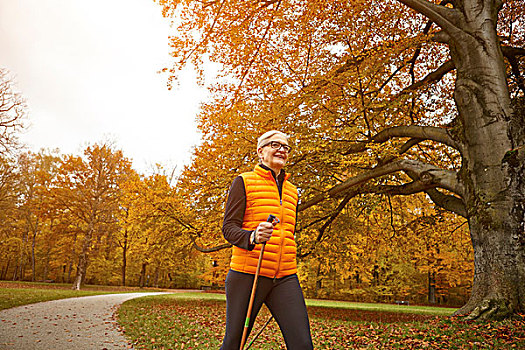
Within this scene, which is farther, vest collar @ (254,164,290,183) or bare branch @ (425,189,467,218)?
bare branch @ (425,189,467,218)

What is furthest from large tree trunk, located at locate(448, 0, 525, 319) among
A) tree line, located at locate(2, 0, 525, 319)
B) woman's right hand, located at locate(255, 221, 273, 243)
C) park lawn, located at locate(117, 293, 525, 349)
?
woman's right hand, located at locate(255, 221, 273, 243)

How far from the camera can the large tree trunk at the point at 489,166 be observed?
240 inches

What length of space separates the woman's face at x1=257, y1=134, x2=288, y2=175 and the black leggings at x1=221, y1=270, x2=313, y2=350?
0.78 meters

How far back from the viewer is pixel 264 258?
7.64 ft

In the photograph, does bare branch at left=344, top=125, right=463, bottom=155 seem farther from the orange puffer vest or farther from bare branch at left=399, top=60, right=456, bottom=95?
the orange puffer vest

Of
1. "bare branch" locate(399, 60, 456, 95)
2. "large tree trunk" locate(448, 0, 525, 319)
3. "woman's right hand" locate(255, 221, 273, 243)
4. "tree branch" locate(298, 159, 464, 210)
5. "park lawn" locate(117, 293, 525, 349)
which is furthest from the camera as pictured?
"bare branch" locate(399, 60, 456, 95)

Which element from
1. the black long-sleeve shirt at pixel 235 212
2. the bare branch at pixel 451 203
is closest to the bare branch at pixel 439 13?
the bare branch at pixel 451 203

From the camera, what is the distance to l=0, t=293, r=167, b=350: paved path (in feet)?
18.6

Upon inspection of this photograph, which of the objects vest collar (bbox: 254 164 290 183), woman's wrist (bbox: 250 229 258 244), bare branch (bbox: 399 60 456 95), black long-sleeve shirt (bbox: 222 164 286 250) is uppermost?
bare branch (bbox: 399 60 456 95)

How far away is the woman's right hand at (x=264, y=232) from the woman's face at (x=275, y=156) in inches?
21.5

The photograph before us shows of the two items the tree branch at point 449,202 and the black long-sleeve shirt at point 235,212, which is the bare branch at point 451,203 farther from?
the black long-sleeve shirt at point 235,212

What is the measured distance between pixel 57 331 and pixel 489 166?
8.88 metres

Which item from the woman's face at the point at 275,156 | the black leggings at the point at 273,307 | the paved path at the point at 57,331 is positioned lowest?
the paved path at the point at 57,331

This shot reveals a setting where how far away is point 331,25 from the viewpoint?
870 cm
